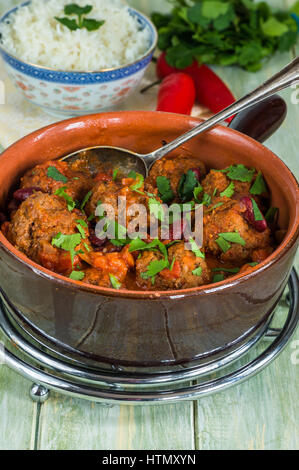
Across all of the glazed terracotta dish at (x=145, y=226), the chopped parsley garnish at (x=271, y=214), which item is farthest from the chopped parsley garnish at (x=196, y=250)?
the chopped parsley garnish at (x=271, y=214)

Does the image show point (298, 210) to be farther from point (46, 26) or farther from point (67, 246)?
point (46, 26)

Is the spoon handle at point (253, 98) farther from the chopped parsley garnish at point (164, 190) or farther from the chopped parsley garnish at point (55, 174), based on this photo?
the chopped parsley garnish at point (55, 174)

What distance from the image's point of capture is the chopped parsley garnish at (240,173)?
2.31 meters

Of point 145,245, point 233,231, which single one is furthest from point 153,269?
point 233,231

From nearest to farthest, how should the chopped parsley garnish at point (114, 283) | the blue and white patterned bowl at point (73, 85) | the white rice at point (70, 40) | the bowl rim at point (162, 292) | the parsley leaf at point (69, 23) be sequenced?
the bowl rim at point (162, 292), the chopped parsley garnish at point (114, 283), the blue and white patterned bowl at point (73, 85), the parsley leaf at point (69, 23), the white rice at point (70, 40)

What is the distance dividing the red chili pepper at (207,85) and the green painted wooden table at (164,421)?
178 centimetres

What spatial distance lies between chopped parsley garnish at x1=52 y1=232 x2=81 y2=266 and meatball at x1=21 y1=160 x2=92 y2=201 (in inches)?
10.4

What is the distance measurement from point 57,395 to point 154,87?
2.25 metres

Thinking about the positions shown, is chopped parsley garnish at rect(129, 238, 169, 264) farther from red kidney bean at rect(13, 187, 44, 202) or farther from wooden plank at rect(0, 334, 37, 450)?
wooden plank at rect(0, 334, 37, 450)

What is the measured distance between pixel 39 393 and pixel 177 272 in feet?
1.95

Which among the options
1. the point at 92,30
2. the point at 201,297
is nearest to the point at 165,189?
the point at 201,297

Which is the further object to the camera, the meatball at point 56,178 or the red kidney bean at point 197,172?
the red kidney bean at point 197,172

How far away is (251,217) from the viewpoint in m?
2.16

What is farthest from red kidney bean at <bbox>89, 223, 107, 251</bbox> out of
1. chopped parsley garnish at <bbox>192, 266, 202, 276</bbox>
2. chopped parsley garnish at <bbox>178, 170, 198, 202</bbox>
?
chopped parsley garnish at <bbox>178, 170, 198, 202</bbox>
